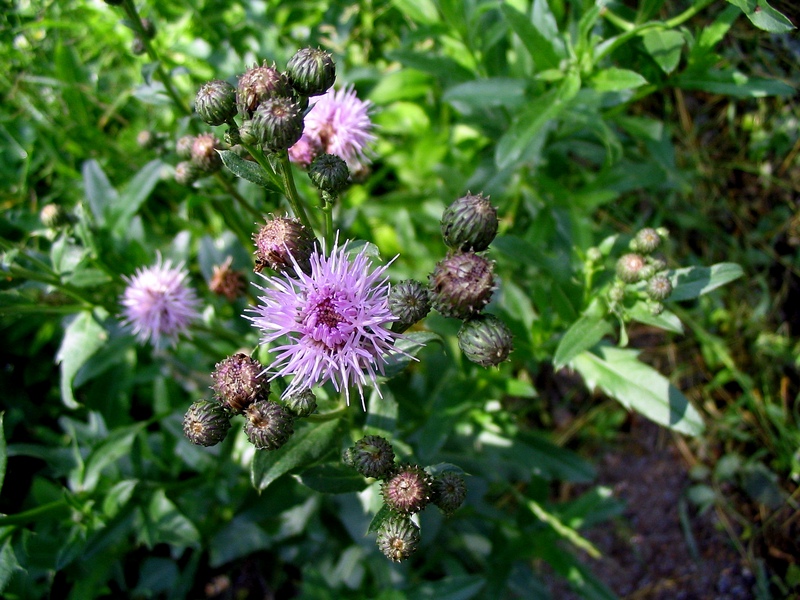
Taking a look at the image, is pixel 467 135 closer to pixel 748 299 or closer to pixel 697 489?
pixel 748 299

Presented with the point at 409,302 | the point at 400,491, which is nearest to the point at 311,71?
the point at 409,302

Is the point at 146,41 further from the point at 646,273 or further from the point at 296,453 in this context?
the point at 646,273

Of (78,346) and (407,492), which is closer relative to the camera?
(407,492)

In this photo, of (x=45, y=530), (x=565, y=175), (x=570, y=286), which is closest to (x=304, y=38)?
(x=565, y=175)

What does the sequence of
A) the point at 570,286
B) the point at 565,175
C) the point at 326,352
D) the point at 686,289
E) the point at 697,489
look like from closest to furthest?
the point at 326,352 < the point at 686,289 < the point at 570,286 < the point at 697,489 < the point at 565,175

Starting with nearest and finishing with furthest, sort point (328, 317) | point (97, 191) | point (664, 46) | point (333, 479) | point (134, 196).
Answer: point (328, 317)
point (333, 479)
point (664, 46)
point (134, 196)
point (97, 191)

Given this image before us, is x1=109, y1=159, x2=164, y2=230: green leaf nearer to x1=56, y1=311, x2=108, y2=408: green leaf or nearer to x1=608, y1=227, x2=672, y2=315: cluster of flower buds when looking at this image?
x1=56, y1=311, x2=108, y2=408: green leaf

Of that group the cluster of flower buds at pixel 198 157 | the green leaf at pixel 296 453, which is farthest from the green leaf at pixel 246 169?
the green leaf at pixel 296 453
